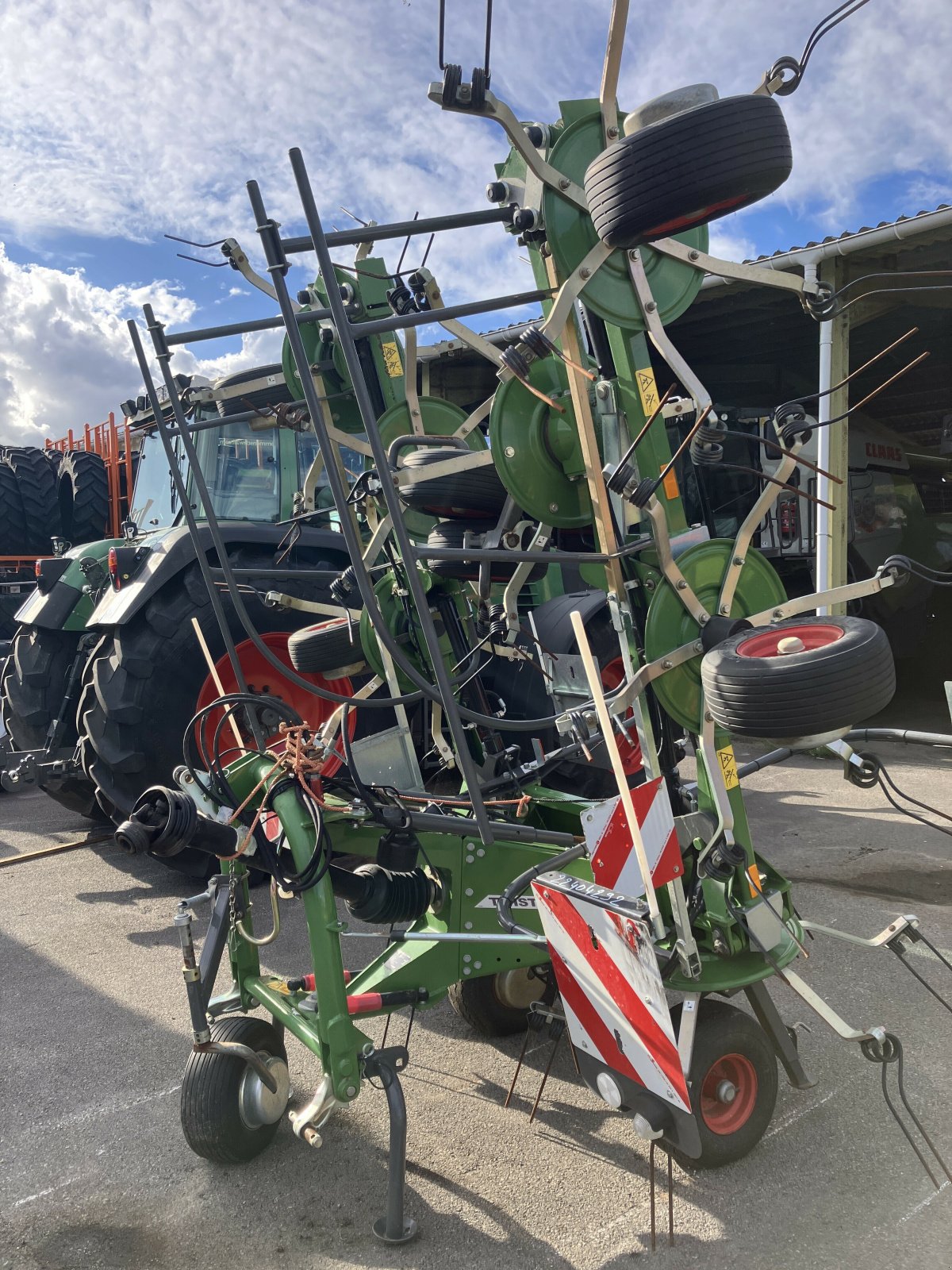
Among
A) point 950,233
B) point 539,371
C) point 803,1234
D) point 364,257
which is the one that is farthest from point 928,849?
point 950,233

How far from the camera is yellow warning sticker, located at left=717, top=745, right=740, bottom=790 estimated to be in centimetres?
238

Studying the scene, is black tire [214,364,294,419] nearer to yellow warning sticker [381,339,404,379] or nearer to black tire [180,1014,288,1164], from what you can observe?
yellow warning sticker [381,339,404,379]

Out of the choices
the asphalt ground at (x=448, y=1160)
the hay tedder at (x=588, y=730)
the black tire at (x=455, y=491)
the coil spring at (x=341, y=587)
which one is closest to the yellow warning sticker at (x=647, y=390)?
the hay tedder at (x=588, y=730)

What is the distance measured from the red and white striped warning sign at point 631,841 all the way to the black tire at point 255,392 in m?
2.38

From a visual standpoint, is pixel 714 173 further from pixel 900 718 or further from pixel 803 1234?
pixel 900 718

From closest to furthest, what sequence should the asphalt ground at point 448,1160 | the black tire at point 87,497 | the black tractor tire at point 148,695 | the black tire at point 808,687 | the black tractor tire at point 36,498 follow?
the black tire at point 808,687 → the asphalt ground at point 448,1160 → the black tractor tire at point 148,695 → the black tire at point 87,497 → the black tractor tire at point 36,498

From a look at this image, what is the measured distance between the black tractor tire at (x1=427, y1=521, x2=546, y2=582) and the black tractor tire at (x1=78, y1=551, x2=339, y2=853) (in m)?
1.79

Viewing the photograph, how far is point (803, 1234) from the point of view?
79.6 inches

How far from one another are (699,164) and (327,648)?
2052mm

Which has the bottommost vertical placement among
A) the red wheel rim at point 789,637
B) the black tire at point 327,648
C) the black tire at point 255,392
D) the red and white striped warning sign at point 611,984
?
the red and white striped warning sign at point 611,984

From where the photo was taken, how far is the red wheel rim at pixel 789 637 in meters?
2.09

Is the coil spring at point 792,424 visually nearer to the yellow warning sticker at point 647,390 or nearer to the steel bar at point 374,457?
Answer: the yellow warning sticker at point 647,390

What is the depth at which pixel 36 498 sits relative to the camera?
8.70 metres

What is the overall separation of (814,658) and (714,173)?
100cm
